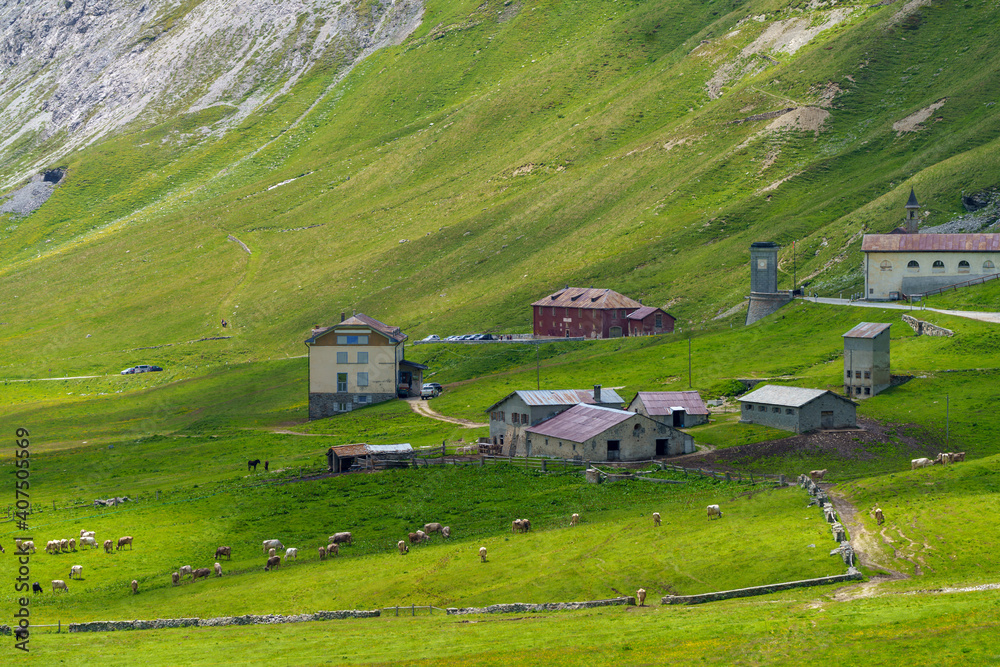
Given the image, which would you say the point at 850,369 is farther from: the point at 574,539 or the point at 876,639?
the point at 876,639

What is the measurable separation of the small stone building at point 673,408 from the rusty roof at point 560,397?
351 cm

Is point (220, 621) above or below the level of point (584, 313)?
below

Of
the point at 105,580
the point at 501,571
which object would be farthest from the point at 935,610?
the point at 105,580

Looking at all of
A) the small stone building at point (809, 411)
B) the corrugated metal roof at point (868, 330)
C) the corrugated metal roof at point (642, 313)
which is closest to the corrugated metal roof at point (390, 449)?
the small stone building at point (809, 411)

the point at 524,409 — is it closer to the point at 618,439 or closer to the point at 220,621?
the point at 618,439

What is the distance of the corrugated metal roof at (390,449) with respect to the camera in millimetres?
90375

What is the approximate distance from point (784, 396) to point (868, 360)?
11253 mm

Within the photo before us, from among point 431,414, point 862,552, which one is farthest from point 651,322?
point 862,552

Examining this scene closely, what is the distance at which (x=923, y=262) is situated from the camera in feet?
426

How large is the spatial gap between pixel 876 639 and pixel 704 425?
55.4m

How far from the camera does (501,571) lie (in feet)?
187

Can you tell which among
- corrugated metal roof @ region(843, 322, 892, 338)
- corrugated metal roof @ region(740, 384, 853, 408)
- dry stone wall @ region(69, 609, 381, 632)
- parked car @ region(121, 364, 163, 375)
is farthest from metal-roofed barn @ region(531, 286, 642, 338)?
dry stone wall @ region(69, 609, 381, 632)

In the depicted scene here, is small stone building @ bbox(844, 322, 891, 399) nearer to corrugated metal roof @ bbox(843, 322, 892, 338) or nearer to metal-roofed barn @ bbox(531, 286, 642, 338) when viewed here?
corrugated metal roof @ bbox(843, 322, 892, 338)

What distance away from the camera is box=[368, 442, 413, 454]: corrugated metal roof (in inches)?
3558
